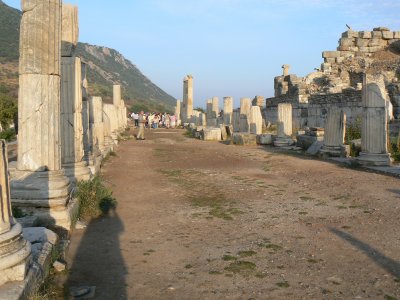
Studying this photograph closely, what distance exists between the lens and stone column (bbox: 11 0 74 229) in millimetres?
5988

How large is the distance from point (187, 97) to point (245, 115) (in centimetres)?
1764

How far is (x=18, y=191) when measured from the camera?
6062 millimetres

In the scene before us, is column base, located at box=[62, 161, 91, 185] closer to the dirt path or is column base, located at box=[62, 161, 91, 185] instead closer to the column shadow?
the dirt path

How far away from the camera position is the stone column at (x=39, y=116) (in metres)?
5.99

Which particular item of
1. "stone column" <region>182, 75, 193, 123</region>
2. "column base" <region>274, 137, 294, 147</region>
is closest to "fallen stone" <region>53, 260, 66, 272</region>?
"column base" <region>274, 137, 294, 147</region>

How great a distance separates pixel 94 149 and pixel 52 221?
6.80 metres

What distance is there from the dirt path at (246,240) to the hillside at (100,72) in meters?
40.8

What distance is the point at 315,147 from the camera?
1603 cm

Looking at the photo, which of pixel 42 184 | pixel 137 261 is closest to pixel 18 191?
pixel 42 184

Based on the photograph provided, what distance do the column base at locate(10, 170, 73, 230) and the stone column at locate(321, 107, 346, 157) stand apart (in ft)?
35.0

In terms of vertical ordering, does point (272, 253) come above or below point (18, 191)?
below

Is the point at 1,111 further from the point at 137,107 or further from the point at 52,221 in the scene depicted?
the point at 137,107

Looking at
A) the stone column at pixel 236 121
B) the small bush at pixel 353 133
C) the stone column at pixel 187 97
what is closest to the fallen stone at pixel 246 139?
the small bush at pixel 353 133

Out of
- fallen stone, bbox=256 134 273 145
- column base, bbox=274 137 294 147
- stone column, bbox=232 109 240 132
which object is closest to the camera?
column base, bbox=274 137 294 147
